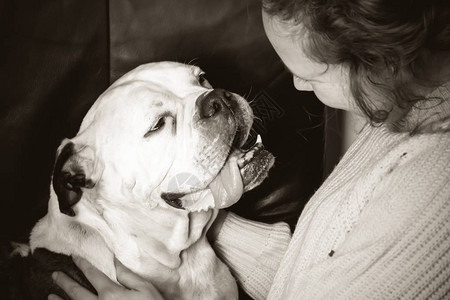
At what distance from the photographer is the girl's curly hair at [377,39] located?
0.93 metres

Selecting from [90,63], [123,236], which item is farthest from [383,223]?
[90,63]

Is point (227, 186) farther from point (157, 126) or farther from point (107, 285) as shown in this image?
point (107, 285)

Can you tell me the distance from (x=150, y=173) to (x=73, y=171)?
0.25 metres

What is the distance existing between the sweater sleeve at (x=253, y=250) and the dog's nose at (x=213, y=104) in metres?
0.51

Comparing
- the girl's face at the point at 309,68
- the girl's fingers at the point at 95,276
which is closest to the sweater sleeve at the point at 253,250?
the girl's fingers at the point at 95,276

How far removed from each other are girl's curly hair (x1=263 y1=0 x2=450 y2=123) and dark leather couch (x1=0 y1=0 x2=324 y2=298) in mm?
670

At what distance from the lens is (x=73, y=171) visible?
1.40 metres

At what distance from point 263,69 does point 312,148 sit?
444 mm

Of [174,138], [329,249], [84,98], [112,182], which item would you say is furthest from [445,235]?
[84,98]

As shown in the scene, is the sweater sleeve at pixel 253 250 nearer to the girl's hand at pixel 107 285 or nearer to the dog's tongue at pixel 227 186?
the dog's tongue at pixel 227 186

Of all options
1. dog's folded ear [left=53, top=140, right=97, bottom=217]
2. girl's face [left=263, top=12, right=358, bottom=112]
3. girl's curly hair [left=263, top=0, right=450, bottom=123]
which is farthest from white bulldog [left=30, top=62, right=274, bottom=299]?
girl's curly hair [left=263, top=0, right=450, bottom=123]

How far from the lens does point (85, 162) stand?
1404 millimetres

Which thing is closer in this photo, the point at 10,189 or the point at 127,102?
the point at 127,102

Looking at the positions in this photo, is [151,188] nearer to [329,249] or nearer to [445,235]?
[329,249]
